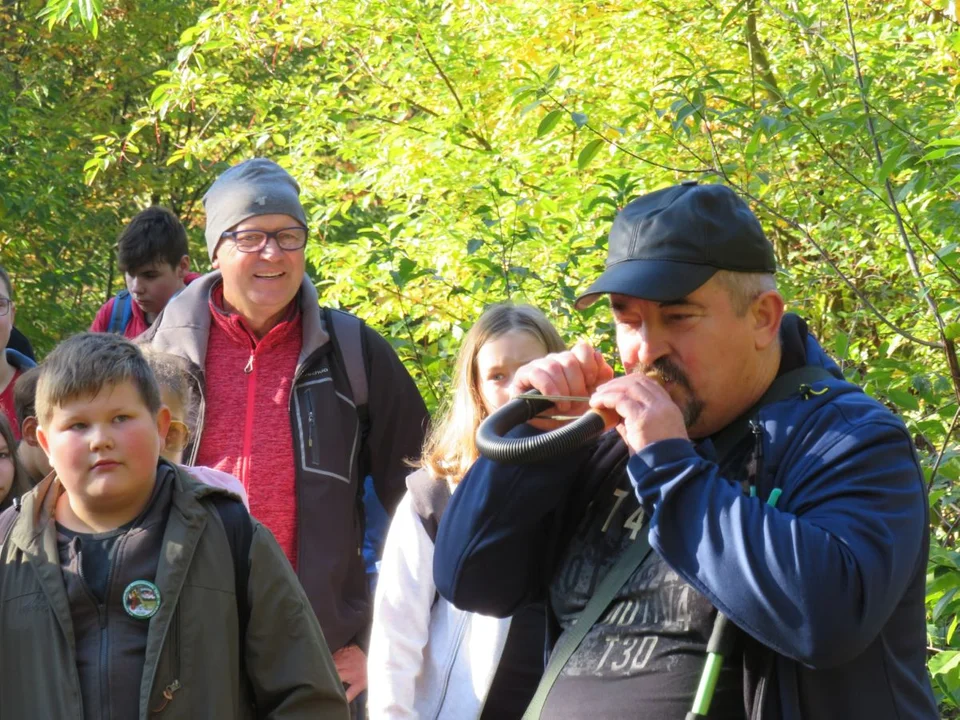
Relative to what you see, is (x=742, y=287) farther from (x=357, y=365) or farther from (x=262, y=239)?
(x=262, y=239)

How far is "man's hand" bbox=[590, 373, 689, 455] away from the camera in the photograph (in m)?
2.01

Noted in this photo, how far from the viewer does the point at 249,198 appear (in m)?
4.07

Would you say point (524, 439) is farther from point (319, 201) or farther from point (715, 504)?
point (319, 201)

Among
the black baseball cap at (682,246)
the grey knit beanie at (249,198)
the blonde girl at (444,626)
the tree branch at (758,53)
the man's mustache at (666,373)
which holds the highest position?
the tree branch at (758,53)

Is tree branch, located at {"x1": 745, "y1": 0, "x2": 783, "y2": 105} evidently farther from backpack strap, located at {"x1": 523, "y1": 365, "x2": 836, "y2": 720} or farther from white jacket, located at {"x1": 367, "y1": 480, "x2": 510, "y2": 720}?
backpack strap, located at {"x1": 523, "y1": 365, "x2": 836, "y2": 720}

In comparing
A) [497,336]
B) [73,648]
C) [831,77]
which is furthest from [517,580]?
[831,77]

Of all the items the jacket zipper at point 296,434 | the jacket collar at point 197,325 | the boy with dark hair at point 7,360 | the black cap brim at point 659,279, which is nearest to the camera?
the black cap brim at point 659,279

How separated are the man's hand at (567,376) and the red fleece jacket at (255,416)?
161 centimetres

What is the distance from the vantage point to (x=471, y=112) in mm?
6844

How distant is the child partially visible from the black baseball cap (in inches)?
53.8

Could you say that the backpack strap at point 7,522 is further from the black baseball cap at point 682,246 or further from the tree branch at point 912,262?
the tree branch at point 912,262

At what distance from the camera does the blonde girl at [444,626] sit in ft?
10.5

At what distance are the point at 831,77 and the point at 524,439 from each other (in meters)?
3.13

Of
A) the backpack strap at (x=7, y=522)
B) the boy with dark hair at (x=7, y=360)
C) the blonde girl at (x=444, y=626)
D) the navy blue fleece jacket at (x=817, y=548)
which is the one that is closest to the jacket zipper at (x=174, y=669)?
the backpack strap at (x=7, y=522)
